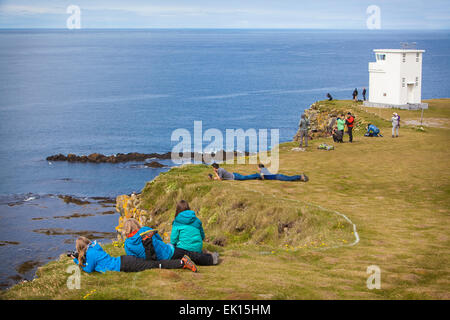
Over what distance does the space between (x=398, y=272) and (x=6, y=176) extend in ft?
233

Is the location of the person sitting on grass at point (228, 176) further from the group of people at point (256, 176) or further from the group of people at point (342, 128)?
the group of people at point (342, 128)

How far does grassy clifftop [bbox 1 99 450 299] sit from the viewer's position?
34.3 ft

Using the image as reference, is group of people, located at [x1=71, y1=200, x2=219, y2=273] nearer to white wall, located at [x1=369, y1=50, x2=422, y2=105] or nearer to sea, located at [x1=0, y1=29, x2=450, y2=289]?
sea, located at [x1=0, y1=29, x2=450, y2=289]

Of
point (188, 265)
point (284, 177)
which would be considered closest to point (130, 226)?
point (188, 265)

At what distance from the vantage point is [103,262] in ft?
37.4

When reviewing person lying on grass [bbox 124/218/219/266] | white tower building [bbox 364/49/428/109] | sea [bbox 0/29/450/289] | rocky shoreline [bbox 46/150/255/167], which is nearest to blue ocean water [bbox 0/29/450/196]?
sea [bbox 0/29/450/289]

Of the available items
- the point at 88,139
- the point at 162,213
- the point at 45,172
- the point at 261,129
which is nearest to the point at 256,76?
the point at 261,129

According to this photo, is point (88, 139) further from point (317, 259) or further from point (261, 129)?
point (317, 259)

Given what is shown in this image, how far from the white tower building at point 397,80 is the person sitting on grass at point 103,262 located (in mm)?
54177

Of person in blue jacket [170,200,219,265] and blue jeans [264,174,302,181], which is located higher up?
person in blue jacket [170,200,219,265]

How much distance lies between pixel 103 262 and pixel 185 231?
2225 mm

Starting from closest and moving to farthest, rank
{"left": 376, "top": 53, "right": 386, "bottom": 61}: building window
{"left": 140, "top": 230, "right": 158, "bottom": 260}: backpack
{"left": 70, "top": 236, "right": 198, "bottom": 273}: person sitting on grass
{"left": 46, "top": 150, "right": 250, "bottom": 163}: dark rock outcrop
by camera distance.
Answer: {"left": 70, "top": 236, "right": 198, "bottom": 273}: person sitting on grass < {"left": 140, "top": 230, "right": 158, "bottom": 260}: backpack < {"left": 376, "top": 53, "right": 386, "bottom": 61}: building window < {"left": 46, "top": 150, "right": 250, "bottom": 163}: dark rock outcrop

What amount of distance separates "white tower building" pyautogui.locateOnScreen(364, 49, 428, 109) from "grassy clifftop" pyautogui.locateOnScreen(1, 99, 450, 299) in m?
22.6

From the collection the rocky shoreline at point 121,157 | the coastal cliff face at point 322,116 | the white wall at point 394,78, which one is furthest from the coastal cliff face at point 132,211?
the rocky shoreline at point 121,157
